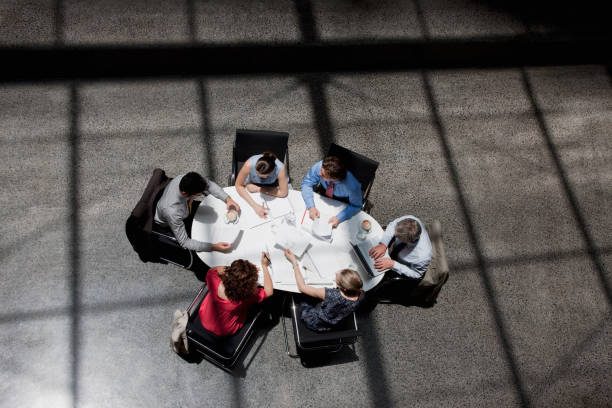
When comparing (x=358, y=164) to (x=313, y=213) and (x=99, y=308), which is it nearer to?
(x=313, y=213)

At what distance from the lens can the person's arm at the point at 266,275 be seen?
3.19 meters

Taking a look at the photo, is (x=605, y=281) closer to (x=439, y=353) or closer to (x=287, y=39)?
(x=439, y=353)

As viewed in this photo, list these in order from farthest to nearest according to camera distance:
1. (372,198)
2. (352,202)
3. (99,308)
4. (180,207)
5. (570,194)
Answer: (570,194) → (372,198) → (99,308) → (352,202) → (180,207)

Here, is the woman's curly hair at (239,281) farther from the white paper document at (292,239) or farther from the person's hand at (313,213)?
the person's hand at (313,213)

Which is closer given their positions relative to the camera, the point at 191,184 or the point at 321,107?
the point at 191,184

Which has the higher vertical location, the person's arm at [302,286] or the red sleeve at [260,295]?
the person's arm at [302,286]

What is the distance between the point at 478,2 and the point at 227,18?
3.56 metres

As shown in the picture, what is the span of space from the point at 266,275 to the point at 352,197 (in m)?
0.99

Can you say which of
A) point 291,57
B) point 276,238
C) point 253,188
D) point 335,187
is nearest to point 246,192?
point 253,188

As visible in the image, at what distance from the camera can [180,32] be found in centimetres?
523

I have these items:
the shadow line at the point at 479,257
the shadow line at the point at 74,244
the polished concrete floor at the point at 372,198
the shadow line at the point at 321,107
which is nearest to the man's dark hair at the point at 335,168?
the polished concrete floor at the point at 372,198

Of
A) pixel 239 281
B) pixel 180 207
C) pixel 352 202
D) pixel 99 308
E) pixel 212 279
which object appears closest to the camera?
pixel 239 281

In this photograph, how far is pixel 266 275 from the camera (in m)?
3.23

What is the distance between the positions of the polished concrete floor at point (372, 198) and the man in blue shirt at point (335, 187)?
100 cm
